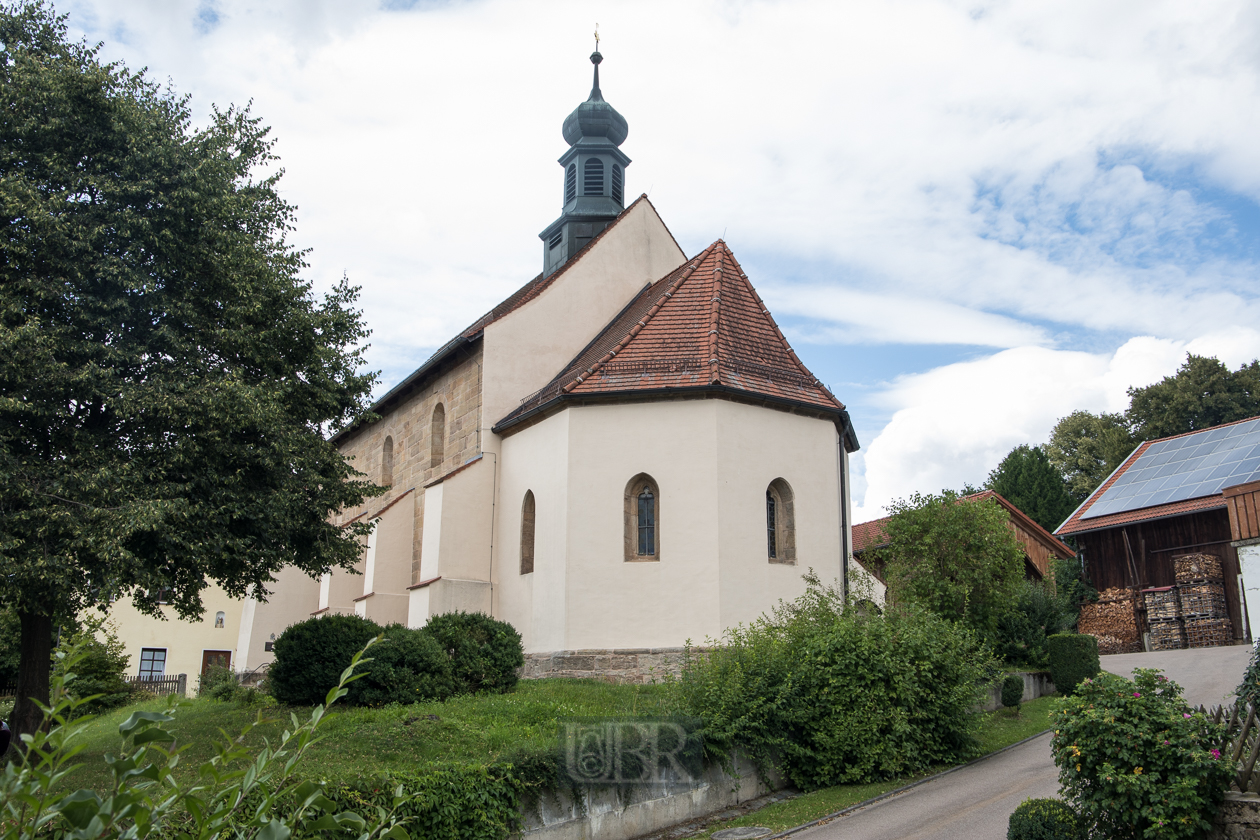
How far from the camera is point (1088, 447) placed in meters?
49.8

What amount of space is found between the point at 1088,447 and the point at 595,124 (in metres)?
34.9

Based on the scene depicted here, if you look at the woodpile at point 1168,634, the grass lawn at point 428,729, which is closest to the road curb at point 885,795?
the grass lawn at point 428,729

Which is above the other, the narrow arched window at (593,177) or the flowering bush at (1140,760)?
the narrow arched window at (593,177)

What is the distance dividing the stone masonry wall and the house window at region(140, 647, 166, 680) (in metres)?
13.2

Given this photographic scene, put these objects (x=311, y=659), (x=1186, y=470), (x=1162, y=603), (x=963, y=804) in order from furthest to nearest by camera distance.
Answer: (x=1186, y=470)
(x=1162, y=603)
(x=311, y=659)
(x=963, y=804)

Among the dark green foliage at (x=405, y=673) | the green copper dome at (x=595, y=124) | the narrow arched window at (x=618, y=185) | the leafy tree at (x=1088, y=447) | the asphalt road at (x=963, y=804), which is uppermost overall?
the green copper dome at (x=595, y=124)

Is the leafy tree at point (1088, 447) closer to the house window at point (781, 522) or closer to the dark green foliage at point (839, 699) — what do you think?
the house window at point (781, 522)

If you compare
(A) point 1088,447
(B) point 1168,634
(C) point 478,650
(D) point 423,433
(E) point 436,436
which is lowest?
(C) point 478,650

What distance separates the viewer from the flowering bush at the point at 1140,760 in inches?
343

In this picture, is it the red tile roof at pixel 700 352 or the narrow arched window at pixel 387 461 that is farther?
the narrow arched window at pixel 387 461

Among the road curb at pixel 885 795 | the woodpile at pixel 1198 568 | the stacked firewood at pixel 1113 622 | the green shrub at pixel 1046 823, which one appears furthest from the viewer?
the stacked firewood at pixel 1113 622

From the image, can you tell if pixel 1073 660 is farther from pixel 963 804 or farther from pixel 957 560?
pixel 963 804

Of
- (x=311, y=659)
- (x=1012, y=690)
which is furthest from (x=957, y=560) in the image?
(x=311, y=659)

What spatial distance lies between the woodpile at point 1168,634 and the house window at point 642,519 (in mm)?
20117
